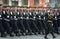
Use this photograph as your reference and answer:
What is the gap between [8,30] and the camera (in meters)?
12.3

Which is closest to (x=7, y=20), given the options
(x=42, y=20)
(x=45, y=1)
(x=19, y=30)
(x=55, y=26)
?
(x=19, y=30)

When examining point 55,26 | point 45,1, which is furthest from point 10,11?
point 45,1

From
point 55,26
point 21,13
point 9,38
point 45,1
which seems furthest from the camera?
point 45,1

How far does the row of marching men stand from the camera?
1226 centimetres

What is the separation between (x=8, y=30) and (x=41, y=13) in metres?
2.27

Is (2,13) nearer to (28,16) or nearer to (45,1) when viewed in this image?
(28,16)

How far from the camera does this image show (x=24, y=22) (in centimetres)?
1291

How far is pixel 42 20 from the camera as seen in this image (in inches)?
522

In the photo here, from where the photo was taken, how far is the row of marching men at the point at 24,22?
1226 cm

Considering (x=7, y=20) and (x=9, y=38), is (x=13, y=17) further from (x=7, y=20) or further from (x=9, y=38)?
(x=9, y=38)

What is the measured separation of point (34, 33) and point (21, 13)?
1.38 metres

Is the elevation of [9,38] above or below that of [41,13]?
below

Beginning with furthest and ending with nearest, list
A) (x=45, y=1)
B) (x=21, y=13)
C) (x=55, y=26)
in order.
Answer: (x=45, y=1)
(x=55, y=26)
(x=21, y=13)

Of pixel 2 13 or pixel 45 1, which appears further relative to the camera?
pixel 45 1
